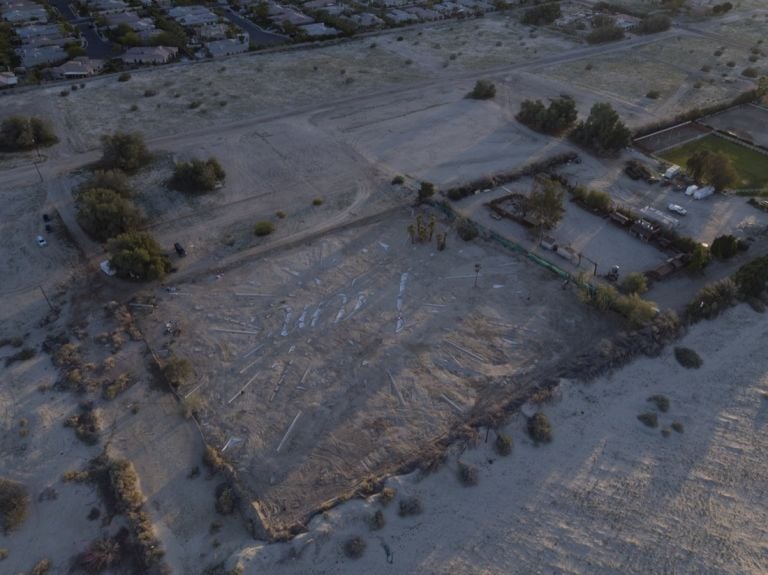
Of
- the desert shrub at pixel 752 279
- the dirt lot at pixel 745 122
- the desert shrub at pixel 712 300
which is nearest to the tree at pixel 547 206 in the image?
the desert shrub at pixel 712 300

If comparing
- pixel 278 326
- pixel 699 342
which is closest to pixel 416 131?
pixel 278 326

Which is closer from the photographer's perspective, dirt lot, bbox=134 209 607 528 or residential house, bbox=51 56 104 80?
dirt lot, bbox=134 209 607 528

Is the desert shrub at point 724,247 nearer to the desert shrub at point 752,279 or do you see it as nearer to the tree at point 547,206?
the desert shrub at point 752,279

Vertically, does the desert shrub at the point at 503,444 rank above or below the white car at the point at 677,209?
below

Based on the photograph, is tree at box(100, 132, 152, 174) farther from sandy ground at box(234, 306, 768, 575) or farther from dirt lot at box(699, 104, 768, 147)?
dirt lot at box(699, 104, 768, 147)

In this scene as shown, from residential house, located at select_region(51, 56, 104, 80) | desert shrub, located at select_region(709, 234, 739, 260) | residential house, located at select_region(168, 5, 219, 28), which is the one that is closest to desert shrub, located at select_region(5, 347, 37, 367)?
desert shrub, located at select_region(709, 234, 739, 260)

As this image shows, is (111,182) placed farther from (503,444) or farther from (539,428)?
(539,428)
